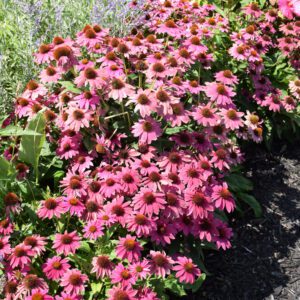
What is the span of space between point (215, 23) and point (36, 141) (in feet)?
5.59

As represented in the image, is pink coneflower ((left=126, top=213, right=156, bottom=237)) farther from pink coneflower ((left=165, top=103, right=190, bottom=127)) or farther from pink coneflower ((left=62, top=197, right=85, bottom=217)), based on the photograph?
pink coneflower ((left=165, top=103, right=190, bottom=127))

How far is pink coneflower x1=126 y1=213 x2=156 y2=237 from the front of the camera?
80.9 inches

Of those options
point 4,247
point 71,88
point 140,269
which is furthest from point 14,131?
point 140,269

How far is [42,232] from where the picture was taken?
7.61 feet

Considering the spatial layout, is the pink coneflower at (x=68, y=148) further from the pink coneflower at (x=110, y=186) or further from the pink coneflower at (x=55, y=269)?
the pink coneflower at (x=55, y=269)

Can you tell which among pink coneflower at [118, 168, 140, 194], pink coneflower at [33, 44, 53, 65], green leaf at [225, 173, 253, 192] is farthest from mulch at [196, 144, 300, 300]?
pink coneflower at [33, 44, 53, 65]

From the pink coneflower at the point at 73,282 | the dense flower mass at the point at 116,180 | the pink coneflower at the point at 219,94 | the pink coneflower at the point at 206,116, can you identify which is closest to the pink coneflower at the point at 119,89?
the dense flower mass at the point at 116,180

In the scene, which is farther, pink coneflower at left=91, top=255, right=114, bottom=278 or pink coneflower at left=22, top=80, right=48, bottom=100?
pink coneflower at left=22, top=80, right=48, bottom=100

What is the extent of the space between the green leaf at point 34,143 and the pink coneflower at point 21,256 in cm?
59

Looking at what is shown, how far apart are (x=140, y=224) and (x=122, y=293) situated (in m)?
0.35

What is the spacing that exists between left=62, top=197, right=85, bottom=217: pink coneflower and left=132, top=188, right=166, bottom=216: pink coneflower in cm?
27

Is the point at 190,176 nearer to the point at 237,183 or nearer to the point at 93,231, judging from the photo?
the point at 93,231

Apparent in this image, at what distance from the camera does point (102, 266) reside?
1.98m

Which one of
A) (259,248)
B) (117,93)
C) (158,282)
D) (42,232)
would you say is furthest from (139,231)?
(259,248)
